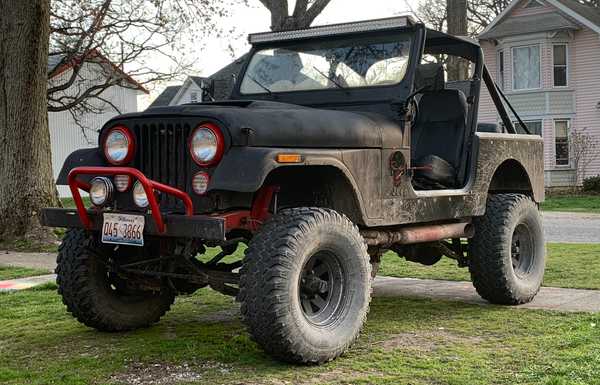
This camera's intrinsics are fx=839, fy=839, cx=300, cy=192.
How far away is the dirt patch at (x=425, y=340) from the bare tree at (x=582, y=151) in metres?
25.6

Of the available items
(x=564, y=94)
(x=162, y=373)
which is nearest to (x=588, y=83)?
(x=564, y=94)

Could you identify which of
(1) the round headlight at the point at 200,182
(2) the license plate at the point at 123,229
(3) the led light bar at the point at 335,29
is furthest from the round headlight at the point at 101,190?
(3) the led light bar at the point at 335,29

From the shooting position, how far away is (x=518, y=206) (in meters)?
6.78

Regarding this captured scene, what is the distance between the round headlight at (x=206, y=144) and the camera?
4.69m

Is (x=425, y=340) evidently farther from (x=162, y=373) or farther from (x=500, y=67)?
(x=500, y=67)

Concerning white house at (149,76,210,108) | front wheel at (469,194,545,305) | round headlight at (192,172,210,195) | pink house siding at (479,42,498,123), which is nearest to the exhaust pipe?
front wheel at (469,194,545,305)

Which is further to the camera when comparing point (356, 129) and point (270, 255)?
point (356, 129)

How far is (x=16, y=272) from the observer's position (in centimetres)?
927

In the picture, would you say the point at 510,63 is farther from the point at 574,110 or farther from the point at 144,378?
the point at 144,378

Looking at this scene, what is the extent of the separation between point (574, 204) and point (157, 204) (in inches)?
840

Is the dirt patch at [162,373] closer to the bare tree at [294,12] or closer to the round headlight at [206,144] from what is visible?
the round headlight at [206,144]

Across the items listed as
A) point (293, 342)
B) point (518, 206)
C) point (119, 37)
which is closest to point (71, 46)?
A: point (119, 37)

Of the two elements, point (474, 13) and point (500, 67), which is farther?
point (474, 13)

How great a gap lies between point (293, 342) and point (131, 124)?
172cm
